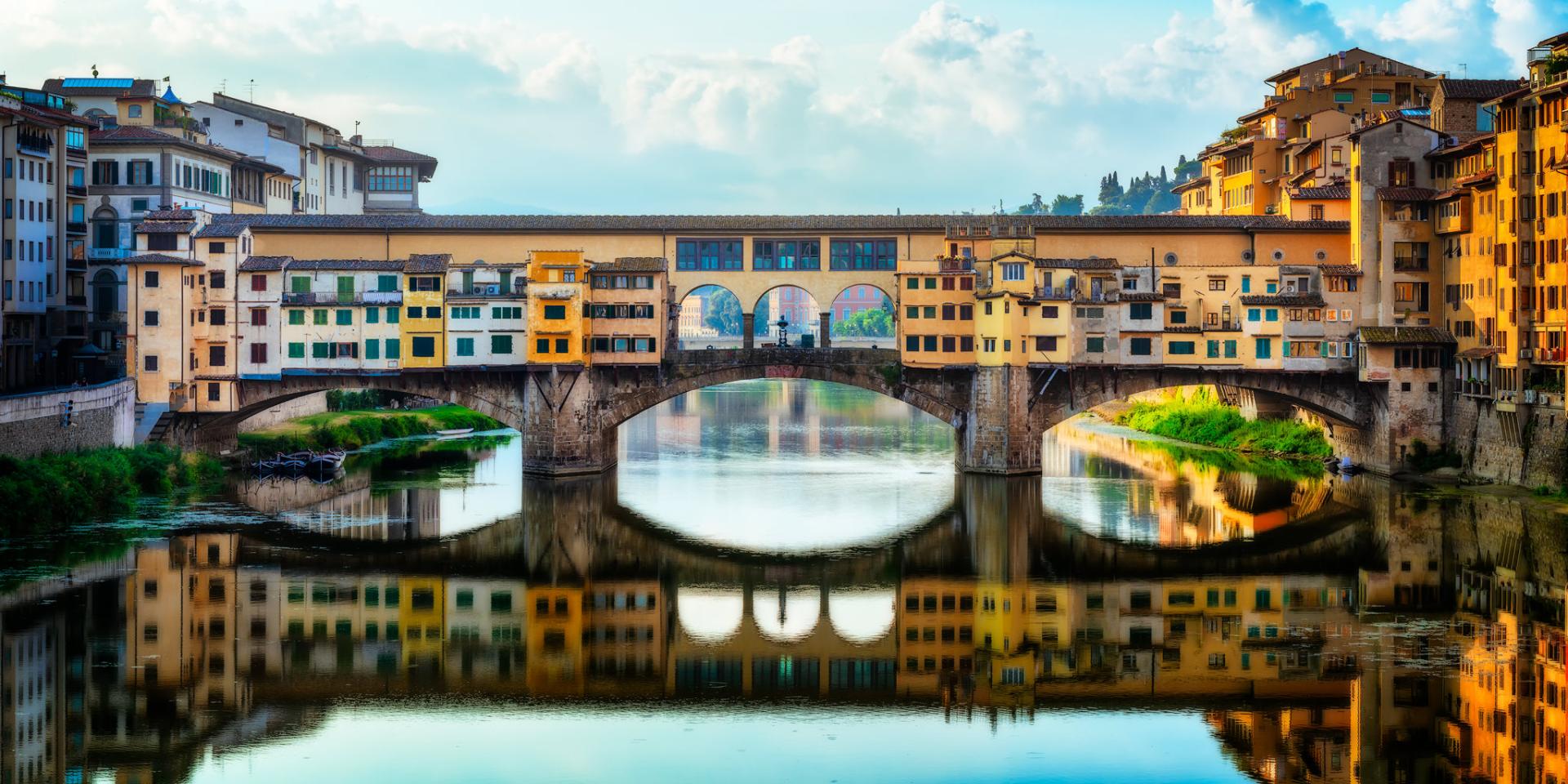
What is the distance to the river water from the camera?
2408 cm

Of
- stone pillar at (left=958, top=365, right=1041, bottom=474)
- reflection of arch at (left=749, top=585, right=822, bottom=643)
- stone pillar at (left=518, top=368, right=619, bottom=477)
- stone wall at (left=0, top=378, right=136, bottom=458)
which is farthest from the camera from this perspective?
stone pillar at (left=518, top=368, right=619, bottom=477)

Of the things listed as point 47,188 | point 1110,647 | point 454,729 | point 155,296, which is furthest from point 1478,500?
point 47,188

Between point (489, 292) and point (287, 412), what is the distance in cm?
1265

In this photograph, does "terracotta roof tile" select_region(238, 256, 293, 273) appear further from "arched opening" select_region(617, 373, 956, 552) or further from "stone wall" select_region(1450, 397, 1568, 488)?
"stone wall" select_region(1450, 397, 1568, 488)

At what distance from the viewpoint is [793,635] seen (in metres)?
31.8

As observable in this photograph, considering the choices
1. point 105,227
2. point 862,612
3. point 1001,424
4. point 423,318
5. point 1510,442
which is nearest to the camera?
point 862,612

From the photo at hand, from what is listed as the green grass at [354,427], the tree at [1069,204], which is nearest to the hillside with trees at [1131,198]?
the tree at [1069,204]

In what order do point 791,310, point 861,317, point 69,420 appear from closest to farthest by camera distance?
point 69,420 → point 861,317 → point 791,310

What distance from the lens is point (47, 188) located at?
52406 mm

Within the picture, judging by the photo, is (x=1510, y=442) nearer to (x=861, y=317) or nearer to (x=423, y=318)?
(x=423, y=318)

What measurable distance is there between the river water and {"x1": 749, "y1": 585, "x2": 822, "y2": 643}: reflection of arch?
0.13m

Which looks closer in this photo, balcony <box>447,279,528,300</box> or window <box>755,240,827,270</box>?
balcony <box>447,279,528,300</box>

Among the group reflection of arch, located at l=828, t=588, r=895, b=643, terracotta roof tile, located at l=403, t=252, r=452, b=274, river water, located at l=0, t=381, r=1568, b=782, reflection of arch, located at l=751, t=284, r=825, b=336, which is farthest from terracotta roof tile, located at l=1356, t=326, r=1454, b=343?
reflection of arch, located at l=751, t=284, r=825, b=336

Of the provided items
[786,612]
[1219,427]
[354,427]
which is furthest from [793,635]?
[1219,427]
